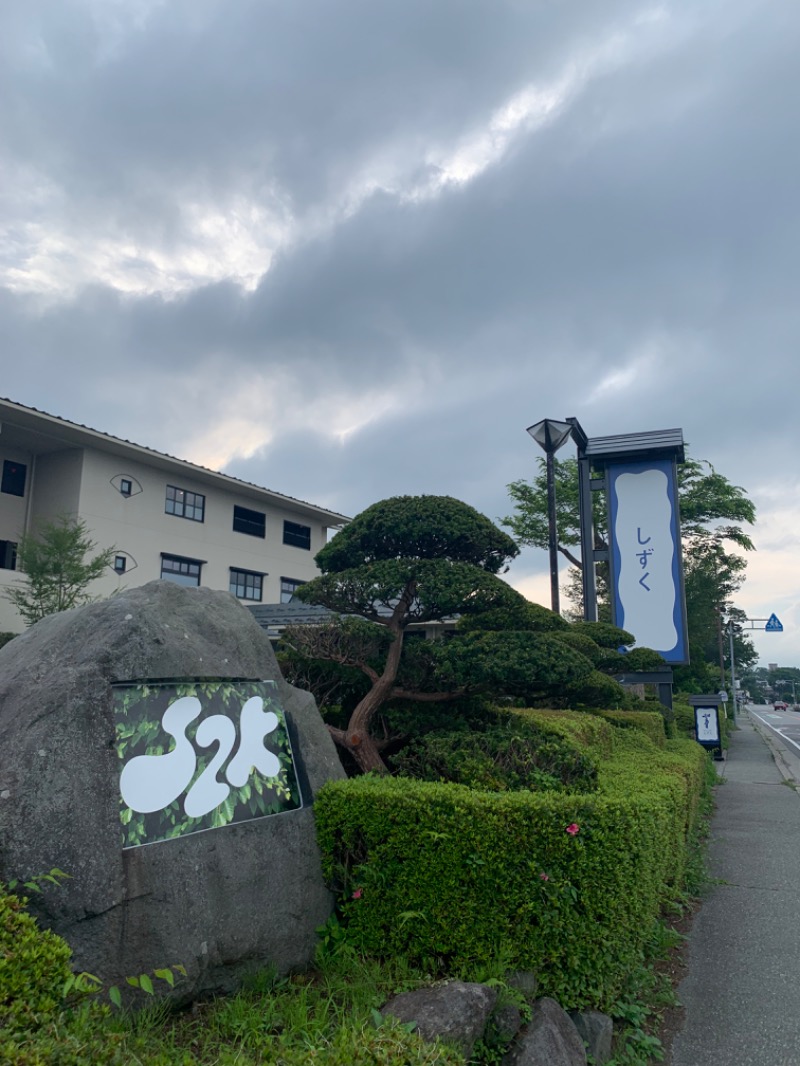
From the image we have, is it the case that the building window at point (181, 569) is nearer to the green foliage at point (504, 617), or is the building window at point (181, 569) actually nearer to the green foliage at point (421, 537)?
the green foliage at point (421, 537)

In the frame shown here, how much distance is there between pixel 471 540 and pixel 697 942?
13.3 ft

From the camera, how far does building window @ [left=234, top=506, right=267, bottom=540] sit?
25875mm

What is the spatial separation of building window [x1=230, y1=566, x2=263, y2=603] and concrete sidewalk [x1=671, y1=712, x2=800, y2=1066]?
18.2 m

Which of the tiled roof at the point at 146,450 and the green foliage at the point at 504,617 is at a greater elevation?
the tiled roof at the point at 146,450

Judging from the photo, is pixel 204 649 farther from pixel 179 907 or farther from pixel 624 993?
pixel 624 993

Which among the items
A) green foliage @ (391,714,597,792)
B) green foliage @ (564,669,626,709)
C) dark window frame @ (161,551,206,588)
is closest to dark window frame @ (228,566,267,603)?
dark window frame @ (161,551,206,588)

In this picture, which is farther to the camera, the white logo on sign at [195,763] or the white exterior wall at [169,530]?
the white exterior wall at [169,530]

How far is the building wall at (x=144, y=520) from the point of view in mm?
21078

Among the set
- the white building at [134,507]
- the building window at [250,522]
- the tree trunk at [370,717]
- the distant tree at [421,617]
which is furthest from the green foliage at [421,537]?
the building window at [250,522]

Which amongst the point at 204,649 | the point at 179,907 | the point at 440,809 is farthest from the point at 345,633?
the point at 179,907

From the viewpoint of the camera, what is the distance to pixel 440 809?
4.57 meters

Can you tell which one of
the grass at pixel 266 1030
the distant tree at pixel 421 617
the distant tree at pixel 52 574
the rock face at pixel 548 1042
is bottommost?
the rock face at pixel 548 1042

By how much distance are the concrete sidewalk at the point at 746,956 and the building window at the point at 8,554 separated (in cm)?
1991

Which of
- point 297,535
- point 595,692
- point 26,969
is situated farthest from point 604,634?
point 297,535
